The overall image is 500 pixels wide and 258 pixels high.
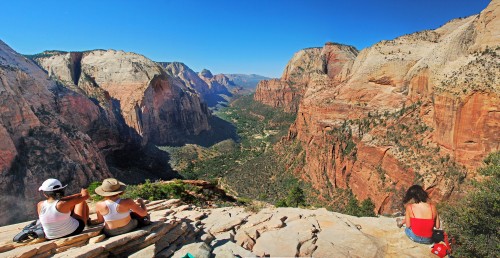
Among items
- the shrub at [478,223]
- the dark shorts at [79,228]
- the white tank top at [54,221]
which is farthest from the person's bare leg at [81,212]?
the shrub at [478,223]

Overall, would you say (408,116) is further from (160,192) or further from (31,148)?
(31,148)

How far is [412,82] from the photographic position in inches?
1537

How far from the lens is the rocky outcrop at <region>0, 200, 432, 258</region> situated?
7.45 meters

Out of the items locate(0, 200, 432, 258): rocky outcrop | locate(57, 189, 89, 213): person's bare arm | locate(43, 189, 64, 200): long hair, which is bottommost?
locate(0, 200, 432, 258): rocky outcrop

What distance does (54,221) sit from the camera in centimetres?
761

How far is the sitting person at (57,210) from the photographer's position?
7.52m

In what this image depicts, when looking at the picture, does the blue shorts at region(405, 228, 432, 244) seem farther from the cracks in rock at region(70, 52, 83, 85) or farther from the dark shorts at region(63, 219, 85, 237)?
the cracks in rock at region(70, 52, 83, 85)

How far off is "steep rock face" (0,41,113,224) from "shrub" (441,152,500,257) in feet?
101

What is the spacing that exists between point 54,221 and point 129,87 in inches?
3026

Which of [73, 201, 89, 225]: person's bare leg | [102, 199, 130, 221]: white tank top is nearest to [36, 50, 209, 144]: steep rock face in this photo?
[73, 201, 89, 225]: person's bare leg

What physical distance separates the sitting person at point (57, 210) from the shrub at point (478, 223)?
13.6 meters

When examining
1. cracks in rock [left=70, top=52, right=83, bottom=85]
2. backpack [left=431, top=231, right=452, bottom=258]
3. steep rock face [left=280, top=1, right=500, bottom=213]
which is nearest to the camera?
backpack [left=431, top=231, right=452, bottom=258]

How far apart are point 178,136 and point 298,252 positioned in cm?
8597

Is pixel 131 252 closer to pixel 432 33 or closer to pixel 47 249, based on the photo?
pixel 47 249
